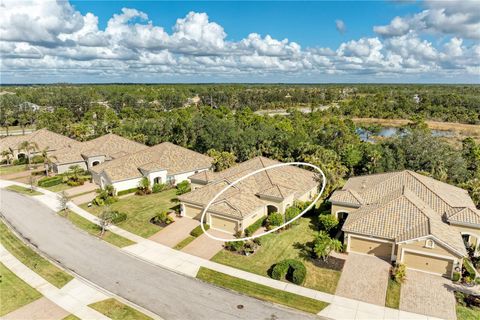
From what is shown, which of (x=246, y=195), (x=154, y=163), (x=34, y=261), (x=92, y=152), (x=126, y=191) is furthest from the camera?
(x=92, y=152)

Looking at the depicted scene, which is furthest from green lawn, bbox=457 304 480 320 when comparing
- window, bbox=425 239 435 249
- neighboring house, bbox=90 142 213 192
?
neighboring house, bbox=90 142 213 192

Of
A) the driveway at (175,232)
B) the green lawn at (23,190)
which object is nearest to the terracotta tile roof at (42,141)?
the green lawn at (23,190)

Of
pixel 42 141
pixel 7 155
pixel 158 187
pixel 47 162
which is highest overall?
pixel 42 141

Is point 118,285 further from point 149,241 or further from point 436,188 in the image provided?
point 436,188

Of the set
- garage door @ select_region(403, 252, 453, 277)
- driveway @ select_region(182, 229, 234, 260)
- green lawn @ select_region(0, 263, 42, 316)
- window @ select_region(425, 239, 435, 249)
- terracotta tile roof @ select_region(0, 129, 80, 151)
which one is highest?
terracotta tile roof @ select_region(0, 129, 80, 151)

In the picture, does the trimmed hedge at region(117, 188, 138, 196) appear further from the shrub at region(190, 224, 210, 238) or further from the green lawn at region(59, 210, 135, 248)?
the shrub at region(190, 224, 210, 238)

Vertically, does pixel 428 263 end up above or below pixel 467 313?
above

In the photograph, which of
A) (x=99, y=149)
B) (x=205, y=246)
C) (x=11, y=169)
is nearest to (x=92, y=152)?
(x=99, y=149)

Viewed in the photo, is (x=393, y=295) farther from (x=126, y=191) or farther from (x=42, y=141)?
(x=42, y=141)
